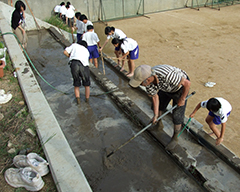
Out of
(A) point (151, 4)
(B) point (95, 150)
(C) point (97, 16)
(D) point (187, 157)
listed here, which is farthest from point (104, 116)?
(A) point (151, 4)

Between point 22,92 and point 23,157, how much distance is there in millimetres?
1764

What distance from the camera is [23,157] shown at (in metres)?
2.50

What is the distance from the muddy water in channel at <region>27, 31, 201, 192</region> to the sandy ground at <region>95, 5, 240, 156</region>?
1.92 meters

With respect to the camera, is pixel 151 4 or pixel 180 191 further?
pixel 151 4

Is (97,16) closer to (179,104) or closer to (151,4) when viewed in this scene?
(151,4)

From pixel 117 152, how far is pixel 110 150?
0.12 metres

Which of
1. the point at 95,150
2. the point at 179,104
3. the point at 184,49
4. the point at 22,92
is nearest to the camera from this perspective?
the point at 179,104

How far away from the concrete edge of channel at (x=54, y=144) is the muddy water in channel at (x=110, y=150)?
0.62 metres

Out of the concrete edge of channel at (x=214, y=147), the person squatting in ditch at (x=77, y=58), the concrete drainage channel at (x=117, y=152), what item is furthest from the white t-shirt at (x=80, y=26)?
the concrete edge of channel at (x=214, y=147)

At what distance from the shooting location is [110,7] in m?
14.5

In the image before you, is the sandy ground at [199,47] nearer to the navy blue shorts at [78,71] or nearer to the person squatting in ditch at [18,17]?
the navy blue shorts at [78,71]

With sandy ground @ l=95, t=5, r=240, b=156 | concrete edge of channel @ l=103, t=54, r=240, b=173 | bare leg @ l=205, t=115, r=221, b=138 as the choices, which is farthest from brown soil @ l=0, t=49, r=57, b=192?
sandy ground @ l=95, t=5, r=240, b=156

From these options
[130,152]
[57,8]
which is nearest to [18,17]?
[130,152]

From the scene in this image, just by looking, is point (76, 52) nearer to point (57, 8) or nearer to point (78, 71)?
point (78, 71)
